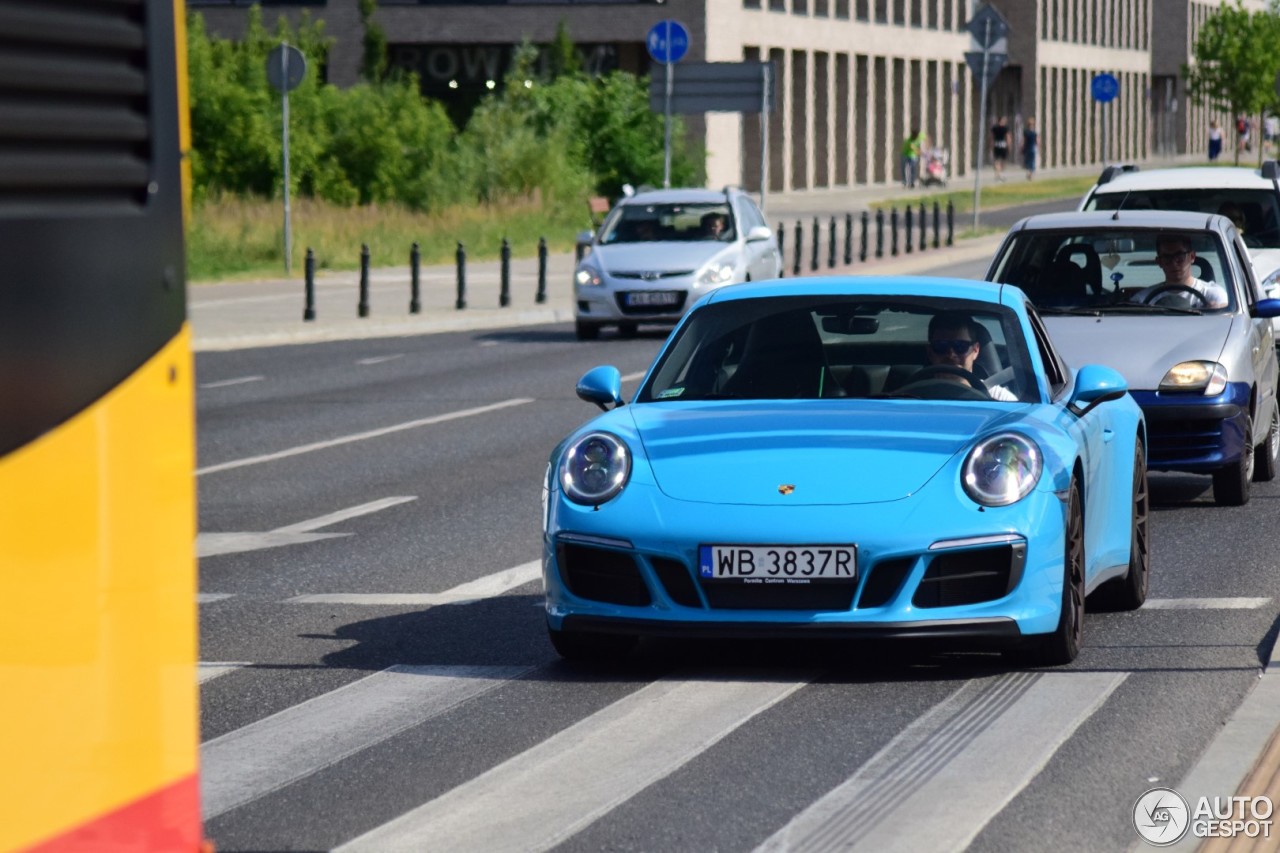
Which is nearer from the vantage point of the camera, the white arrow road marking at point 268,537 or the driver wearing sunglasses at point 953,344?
the driver wearing sunglasses at point 953,344

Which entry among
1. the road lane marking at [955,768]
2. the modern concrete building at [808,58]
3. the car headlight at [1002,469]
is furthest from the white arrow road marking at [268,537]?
the modern concrete building at [808,58]

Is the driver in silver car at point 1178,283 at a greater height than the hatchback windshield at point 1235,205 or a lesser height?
lesser

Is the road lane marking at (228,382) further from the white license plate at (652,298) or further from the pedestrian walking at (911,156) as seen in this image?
the pedestrian walking at (911,156)

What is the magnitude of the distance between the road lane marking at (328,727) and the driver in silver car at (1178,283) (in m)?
5.93

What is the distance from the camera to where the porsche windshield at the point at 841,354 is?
345 inches

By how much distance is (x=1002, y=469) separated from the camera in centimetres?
784

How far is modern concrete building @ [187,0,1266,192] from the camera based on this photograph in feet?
226

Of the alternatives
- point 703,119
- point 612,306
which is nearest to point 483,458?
point 612,306

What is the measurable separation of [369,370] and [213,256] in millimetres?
17495

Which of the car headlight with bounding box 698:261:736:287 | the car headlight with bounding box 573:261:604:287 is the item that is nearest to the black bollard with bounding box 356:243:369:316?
the car headlight with bounding box 573:261:604:287

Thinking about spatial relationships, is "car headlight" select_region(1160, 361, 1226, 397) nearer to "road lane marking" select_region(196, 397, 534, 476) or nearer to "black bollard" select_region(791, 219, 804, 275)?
"road lane marking" select_region(196, 397, 534, 476)

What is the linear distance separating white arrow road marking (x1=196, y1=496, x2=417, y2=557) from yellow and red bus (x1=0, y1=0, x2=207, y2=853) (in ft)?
25.6

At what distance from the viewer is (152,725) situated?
354cm

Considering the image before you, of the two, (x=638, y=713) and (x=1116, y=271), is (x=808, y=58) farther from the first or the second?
(x=638, y=713)
